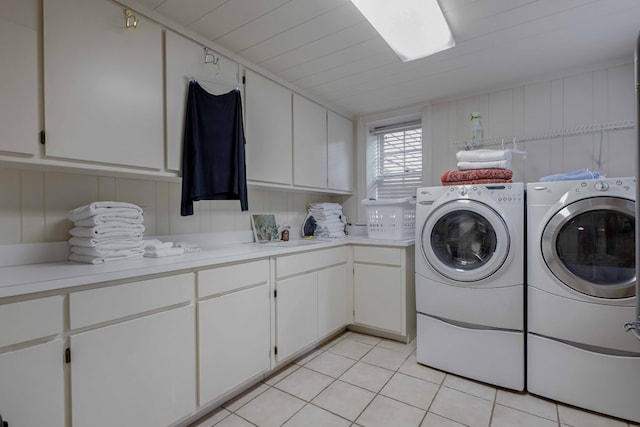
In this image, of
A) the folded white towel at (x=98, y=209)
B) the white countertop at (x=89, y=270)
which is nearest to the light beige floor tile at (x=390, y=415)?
the white countertop at (x=89, y=270)

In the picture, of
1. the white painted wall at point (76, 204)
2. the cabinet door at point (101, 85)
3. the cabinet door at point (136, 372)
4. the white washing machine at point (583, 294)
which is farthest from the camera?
the white washing machine at point (583, 294)

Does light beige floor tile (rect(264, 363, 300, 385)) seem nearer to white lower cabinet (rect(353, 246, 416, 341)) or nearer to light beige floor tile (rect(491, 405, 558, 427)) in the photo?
white lower cabinet (rect(353, 246, 416, 341))

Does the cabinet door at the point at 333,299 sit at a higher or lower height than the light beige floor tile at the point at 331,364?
higher

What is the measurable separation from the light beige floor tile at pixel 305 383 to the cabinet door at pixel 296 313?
144 millimetres

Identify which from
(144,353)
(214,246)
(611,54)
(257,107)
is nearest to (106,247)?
(144,353)

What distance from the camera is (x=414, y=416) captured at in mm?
1666

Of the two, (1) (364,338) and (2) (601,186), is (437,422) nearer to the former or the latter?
(1) (364,338)

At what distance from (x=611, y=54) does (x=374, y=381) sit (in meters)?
2.76

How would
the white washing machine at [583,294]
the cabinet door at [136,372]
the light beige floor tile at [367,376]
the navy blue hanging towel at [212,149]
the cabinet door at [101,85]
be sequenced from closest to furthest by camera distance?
1. the cabinet door at [136,372]
2. the cabinet door at [101,85]
3. the white washing machine at [583,294]
4. the navy blue hanging towel at [212,149]
5. the light beige floor tile at [367,376]

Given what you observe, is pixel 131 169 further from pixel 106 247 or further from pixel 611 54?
pixel 611 54

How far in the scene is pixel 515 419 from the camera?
164 cm

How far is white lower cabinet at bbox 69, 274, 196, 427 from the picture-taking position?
1.19m

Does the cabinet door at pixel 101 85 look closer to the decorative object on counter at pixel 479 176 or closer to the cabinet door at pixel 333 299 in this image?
the cabinet door at pixel 333 299

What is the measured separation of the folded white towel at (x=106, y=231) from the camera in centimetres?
149
